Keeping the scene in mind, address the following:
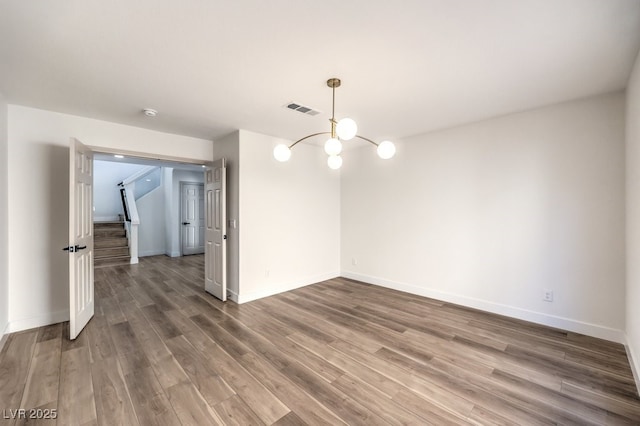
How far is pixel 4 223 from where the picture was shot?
114 inches

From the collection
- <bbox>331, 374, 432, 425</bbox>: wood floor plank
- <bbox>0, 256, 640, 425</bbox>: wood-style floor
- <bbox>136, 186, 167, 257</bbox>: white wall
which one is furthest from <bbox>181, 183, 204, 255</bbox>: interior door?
<bbox>331, 374, 432, 425</bbox>: wood floor plank

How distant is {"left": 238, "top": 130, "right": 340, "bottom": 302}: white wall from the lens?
412 centimetres

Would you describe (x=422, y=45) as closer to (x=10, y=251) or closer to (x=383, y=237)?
(x=383, y=237)

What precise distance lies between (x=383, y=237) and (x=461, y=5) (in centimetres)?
369

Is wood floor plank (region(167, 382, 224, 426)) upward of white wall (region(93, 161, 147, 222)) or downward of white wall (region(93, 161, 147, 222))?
downward

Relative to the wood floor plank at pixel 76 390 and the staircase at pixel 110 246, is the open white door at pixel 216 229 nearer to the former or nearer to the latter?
the wood floor plank at pixel 76 390

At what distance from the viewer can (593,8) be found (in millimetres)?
1616

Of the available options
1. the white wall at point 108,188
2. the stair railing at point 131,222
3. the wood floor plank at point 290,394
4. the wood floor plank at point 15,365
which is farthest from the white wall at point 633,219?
the white wall at point 108,188

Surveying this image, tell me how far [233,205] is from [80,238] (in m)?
1.84

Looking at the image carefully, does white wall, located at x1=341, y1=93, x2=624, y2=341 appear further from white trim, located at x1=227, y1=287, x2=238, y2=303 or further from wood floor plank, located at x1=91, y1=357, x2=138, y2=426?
wood floor plank, located at x1=91, y1=357, x2=138, y2=426

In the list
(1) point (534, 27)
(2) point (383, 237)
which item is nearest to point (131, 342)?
(2) point (383, 237)

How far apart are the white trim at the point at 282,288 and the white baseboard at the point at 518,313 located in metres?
1.06

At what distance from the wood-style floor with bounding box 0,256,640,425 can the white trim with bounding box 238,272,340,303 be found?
0.36 m

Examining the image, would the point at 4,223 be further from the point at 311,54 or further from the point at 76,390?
the point at 311,54
